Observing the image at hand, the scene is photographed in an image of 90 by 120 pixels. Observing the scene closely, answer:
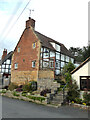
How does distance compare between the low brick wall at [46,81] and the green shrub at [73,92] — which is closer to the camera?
the green shrub at [73,92]

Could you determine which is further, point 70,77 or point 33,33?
point 33,33

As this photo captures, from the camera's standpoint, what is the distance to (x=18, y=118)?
6855mm

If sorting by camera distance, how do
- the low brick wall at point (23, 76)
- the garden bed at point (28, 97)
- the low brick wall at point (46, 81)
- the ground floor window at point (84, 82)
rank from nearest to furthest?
the garden bed at point (28, 97) → the ground floor window at point (84, 82) → the low brick wall at point (46, 81) → the low brick wall at point (23, 76)

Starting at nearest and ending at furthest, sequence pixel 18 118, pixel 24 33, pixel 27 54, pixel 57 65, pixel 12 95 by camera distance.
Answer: pixel 18 118 → pixel 12 95 → pixel 57 65 → pixel 27 54 → pixel 24 33

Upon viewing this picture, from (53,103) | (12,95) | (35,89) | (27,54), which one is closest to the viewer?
(53,103)

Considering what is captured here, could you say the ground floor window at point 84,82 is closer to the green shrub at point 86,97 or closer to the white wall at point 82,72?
the white wall at point 82,72

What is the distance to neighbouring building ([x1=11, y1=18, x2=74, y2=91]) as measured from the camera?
17109 mm

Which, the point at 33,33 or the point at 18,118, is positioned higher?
the point at 33,33

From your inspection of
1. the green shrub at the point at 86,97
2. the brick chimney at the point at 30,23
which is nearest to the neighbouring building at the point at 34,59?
the brick chimney at the point at 30,23

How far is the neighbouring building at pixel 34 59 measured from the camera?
17.1 metres

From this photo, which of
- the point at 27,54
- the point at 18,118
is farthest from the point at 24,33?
the point at 18,118

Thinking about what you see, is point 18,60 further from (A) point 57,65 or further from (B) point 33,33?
(A) point 57,65

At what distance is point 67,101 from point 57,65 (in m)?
7.62

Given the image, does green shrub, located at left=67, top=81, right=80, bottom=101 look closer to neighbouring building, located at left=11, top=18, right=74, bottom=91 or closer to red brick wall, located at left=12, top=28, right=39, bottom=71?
neighbouring building, located at left=11, top=18, right=74, bottom=91
